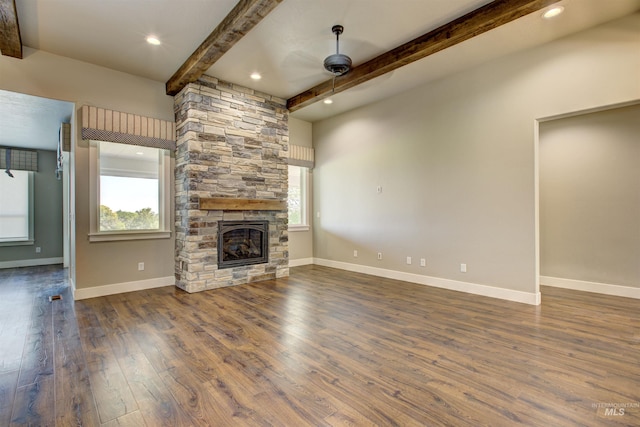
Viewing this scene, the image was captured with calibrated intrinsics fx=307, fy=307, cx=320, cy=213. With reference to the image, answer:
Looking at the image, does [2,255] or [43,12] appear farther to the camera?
[2,255]

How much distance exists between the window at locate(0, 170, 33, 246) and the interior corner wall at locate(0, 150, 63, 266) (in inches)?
4.0

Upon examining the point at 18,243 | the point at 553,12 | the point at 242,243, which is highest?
the point at 553,12

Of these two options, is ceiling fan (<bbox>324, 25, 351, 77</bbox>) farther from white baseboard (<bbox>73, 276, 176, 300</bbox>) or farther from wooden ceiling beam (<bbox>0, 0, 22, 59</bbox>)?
white baseboard (<bbox>73, 276, 176, 300</bbox>)

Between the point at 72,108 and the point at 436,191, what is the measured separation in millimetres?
5492

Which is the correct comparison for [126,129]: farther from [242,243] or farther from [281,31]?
[281,31]

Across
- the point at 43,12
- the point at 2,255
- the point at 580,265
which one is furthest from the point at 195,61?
the point at 2,255

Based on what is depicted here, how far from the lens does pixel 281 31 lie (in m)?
3.43

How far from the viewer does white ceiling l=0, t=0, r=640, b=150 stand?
119 inches

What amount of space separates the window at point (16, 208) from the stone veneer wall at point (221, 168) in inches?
184

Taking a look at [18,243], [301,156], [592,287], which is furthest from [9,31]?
[592,287]

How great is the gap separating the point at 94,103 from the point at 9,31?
1.14 m

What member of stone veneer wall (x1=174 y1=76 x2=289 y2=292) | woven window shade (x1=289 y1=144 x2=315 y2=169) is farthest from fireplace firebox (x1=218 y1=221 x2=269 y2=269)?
woven window shade (x1=289 y1=144 x2=315 y2=169)

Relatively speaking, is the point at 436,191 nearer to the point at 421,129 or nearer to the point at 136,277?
the point at 421,129

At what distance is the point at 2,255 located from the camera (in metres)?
6.52
